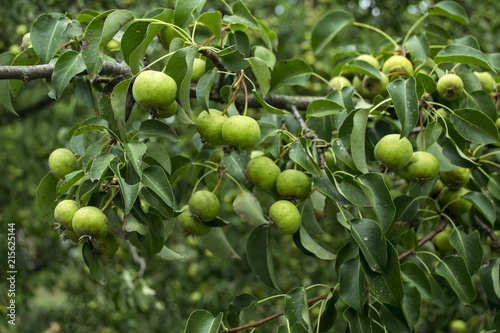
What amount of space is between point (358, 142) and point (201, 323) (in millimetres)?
620

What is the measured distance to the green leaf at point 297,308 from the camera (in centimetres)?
115

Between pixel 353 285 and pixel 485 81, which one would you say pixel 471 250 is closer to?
pixel 353 285

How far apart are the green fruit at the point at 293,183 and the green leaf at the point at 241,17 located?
1.49 feet

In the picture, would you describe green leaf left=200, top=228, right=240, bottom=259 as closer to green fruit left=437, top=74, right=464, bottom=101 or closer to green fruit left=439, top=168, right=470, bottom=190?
green fruit left=439, top=168, right=470, bottom=190

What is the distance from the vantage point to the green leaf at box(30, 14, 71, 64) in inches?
48.7

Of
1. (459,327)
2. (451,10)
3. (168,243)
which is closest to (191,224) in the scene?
(451,10)

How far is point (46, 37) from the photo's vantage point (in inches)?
49.7

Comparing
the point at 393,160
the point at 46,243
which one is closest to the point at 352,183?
the point at 393,160

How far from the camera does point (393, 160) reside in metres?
1.21

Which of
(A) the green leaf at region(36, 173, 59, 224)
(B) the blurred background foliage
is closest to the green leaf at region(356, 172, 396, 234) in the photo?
(A) the green leaf at region(36, 173, 59, 224)

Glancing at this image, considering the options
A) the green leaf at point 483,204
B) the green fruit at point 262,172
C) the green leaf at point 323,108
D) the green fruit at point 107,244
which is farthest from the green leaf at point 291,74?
the green fruit at point 107,244

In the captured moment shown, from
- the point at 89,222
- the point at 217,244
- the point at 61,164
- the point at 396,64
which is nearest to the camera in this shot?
the point at 89,222

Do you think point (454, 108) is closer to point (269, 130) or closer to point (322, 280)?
point (269, 130)

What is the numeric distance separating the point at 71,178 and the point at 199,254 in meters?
2.67
